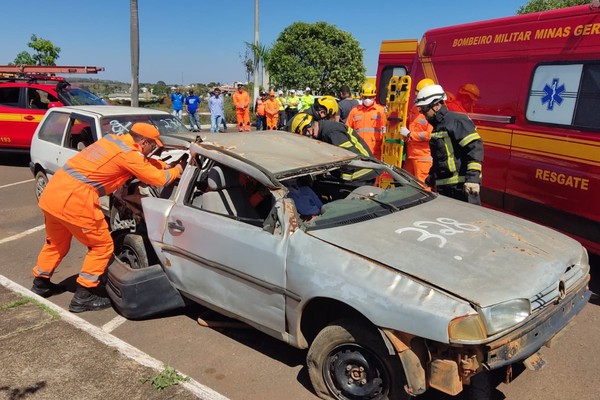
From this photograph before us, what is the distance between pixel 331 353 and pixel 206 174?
5.46 feet

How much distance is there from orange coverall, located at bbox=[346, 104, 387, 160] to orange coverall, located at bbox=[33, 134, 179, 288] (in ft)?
11.8

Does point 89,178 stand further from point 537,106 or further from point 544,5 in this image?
point 544,5

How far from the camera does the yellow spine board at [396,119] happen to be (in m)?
6.51

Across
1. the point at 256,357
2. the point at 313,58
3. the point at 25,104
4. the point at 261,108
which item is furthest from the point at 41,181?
the point at 313,58

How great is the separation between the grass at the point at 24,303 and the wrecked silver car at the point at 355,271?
18.5 inches

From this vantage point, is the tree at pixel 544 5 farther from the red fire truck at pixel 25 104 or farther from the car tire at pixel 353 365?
the car tire at pixel 353 365

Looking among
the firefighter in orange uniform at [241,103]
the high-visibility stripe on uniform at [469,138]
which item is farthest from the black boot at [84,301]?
the firefighter in orange uniform at [241,103]

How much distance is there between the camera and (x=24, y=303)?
4020 millimetres

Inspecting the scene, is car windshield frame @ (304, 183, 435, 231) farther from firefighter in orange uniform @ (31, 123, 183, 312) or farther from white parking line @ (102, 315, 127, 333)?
white parking line @ (102, 315, 127, 333)

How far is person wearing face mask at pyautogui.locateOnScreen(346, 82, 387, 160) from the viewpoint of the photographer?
6820mm

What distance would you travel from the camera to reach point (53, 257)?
14.0 ft

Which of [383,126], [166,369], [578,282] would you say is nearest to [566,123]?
[578,282]

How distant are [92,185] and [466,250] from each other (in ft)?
9.53

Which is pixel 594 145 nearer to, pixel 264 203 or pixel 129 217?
pixel 264 203
